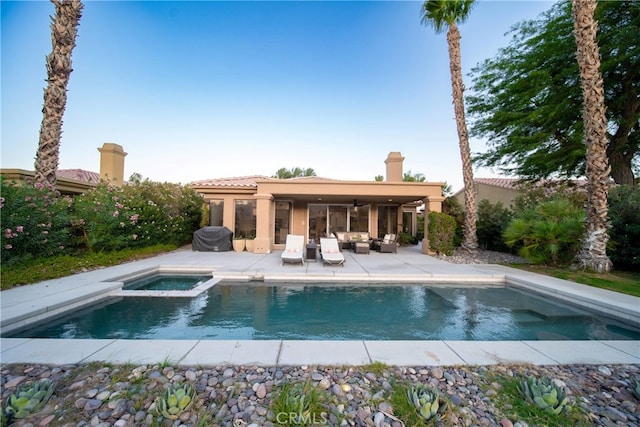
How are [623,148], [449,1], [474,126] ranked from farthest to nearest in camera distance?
[474,126]
[623,148]
[449,1]

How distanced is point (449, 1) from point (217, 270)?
15177mm

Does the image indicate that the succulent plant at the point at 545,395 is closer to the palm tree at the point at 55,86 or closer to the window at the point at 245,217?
the window at the point at 245,217

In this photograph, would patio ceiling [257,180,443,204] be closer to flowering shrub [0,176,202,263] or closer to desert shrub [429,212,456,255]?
desert shrub [429,212,456,255]

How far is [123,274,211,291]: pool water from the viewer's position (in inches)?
265

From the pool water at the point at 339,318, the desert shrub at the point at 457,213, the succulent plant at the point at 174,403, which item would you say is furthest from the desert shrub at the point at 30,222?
the desert shrub at the point at 457,213

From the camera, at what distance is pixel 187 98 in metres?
14.2

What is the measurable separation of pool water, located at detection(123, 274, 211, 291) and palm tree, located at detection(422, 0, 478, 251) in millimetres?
11716

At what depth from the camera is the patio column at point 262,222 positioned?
38.6 ft

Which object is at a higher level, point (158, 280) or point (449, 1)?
point (449, 1)

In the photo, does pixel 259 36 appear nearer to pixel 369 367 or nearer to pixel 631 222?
pixel 369 367

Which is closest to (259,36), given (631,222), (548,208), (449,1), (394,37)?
(394,37)

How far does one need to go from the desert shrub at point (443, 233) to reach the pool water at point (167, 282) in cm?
985

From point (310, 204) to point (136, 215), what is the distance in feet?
28.3

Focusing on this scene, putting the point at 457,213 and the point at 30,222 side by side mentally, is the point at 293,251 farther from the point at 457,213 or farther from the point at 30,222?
the point at 457,213
